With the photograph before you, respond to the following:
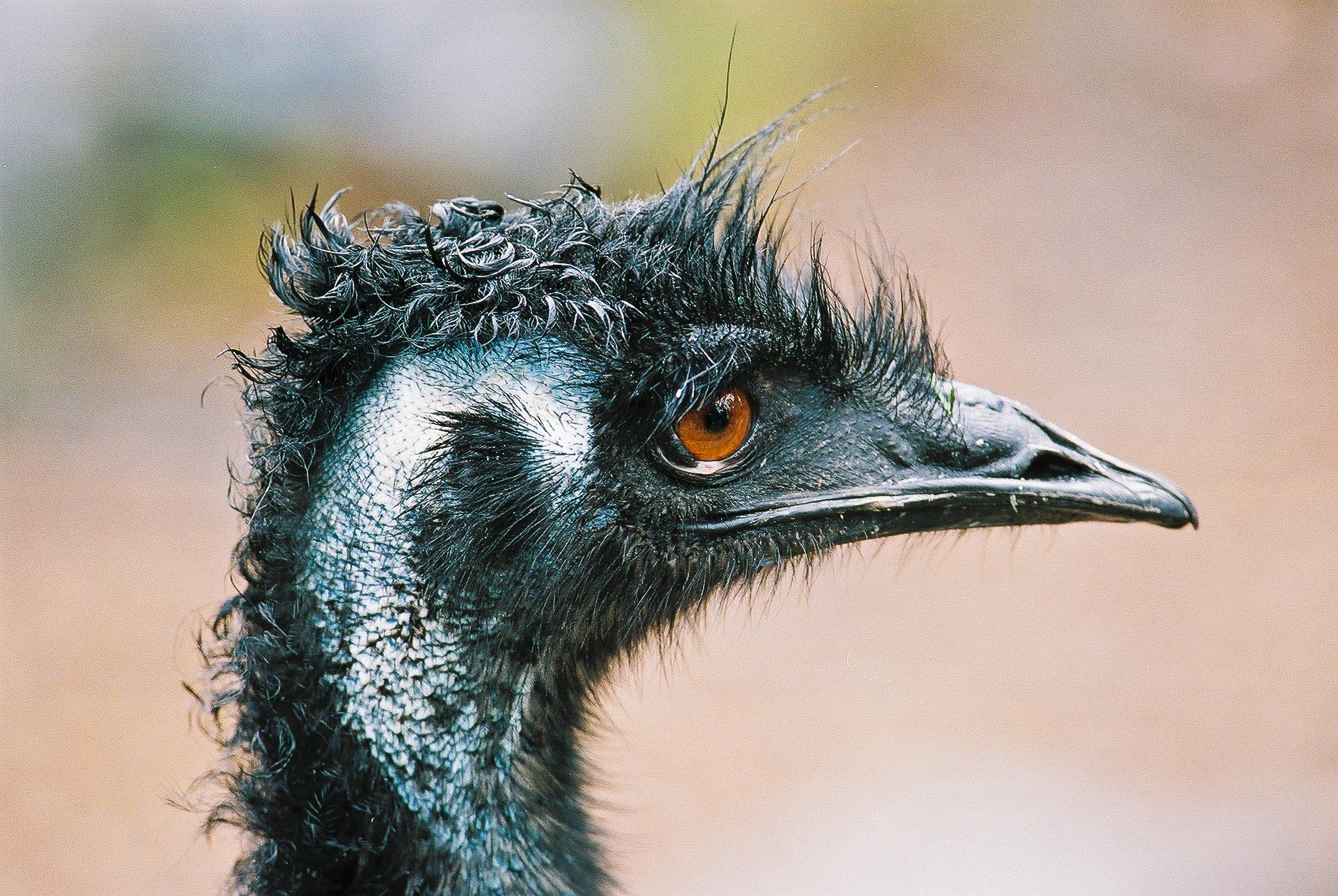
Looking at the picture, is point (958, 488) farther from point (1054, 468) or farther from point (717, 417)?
point (717, 417)

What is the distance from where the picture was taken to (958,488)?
2416 millimetres

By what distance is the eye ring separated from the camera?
2334mm

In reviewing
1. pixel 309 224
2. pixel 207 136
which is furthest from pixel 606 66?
pixel 309 224

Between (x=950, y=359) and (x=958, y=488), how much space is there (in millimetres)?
6217

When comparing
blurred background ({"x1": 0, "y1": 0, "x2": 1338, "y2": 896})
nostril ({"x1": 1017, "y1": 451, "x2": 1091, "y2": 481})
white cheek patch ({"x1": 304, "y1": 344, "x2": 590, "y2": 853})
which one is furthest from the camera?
blurred background ({"x1": 0, "y1": 0, "x2": 1338, "y2": 896})

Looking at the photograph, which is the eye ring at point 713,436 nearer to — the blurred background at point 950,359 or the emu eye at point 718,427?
the emu eye at point 718,427

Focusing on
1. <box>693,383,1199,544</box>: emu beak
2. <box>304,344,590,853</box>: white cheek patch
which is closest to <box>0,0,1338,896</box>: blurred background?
<box>693,383,1199,544</box>: emu beak

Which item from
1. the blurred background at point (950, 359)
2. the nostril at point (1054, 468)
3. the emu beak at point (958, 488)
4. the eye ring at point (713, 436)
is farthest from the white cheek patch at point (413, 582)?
the blurred background at point (950, 359)

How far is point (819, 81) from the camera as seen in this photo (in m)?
9.61

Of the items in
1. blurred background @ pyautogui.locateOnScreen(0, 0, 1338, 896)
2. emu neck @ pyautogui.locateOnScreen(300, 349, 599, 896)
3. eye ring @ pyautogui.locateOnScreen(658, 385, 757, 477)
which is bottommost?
emu neck @ pyautogui.locateOnScreen(300, 349, 599, 896)

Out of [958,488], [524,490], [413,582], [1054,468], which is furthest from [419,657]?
[1054,468]

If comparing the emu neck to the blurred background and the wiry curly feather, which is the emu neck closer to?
the wiry curly feather

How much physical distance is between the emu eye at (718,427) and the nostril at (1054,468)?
0.54 meters

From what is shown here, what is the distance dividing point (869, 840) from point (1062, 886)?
81cm
